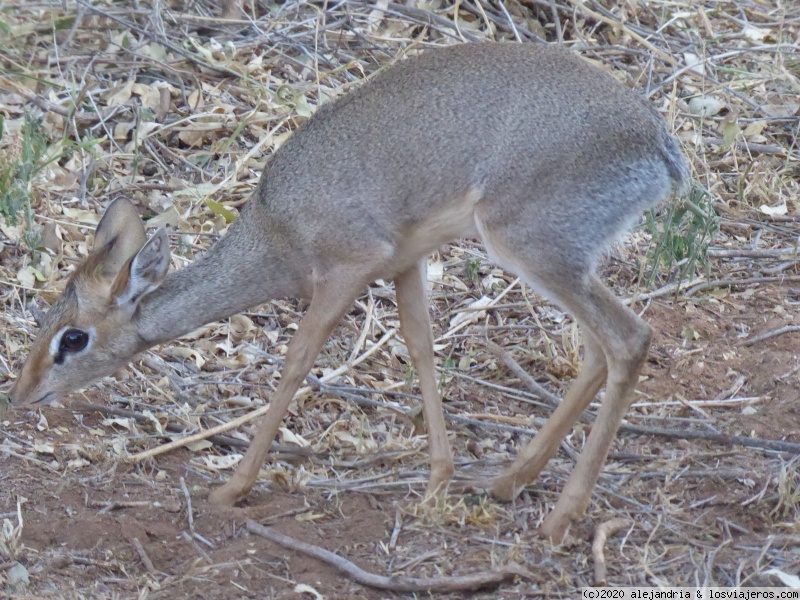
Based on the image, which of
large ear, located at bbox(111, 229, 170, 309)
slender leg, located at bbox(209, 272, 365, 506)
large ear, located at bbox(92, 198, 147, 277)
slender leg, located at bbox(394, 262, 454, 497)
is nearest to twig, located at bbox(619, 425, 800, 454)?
slender leg, located at bbox(394, 262, 454, 497)

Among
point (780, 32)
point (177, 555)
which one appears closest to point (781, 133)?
point (780, 32)

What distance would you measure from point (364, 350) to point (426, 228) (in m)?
1.53

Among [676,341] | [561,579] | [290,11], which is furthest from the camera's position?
[290,11]

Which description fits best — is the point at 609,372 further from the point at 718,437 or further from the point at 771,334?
the point at 771,334

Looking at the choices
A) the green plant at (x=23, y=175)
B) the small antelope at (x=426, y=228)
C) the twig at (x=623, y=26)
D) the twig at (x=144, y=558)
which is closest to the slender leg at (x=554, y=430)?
the small antelope at (x=426, y=228)

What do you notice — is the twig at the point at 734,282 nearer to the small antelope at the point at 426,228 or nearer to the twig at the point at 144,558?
the small antelope at the point at 426,228

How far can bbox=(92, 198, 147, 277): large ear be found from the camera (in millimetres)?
5188

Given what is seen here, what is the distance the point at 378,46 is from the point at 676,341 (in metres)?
3.20

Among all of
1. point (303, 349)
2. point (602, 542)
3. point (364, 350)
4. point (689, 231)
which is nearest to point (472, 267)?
point (364, 350)

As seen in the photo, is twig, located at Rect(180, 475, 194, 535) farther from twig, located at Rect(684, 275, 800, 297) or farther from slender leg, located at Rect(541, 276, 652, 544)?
twig, located at Rect(684, 275, 800, 297)

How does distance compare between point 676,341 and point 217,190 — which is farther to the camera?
point 217,190

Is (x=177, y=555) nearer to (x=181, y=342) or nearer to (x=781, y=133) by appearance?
(x=181, y=342)

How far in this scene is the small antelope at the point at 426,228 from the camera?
4.73m

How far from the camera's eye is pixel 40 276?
21.3 ft
